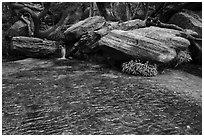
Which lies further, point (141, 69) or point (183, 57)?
point (183, 57)

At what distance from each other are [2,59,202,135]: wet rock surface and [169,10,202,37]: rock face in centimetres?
340

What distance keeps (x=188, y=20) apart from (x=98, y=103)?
9.10 meters

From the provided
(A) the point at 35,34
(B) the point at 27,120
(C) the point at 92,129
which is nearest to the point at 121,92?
(C) the point at 92,129

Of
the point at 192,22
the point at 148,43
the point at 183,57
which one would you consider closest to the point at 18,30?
the point at 148,43

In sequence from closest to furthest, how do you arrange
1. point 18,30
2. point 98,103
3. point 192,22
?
1. point 98,103
2. point 192,22
3. point 18,30

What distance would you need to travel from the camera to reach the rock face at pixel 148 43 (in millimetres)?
10953

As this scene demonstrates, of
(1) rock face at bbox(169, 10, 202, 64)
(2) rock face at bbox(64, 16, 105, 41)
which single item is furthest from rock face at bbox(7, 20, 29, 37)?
(1) rock face at bbox(169, 10, 202, 64)

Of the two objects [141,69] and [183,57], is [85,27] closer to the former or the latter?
[141,69]

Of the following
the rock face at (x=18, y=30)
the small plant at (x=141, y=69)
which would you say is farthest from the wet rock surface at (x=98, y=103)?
the rock face at (x=18, y=30)

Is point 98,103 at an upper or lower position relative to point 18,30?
lower

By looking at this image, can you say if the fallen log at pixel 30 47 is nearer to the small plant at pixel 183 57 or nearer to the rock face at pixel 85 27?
the rock face at pixel 85 27

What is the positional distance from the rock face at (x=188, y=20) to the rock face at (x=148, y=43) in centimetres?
231

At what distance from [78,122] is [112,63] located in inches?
263

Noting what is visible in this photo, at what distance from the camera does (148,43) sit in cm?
1106
